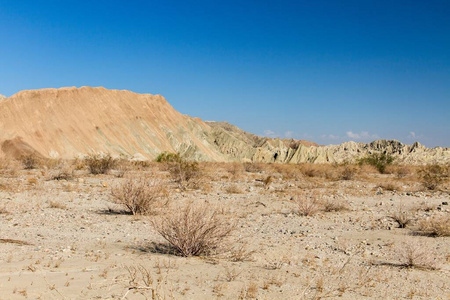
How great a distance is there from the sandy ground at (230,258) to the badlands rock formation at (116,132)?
34.9 m

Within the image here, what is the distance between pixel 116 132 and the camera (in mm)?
62750

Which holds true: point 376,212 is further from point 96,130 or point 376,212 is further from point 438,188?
→ point 96,130

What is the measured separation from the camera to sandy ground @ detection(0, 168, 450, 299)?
495 centimetres

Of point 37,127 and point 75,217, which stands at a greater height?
point 37,127

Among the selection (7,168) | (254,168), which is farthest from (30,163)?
(254,168)

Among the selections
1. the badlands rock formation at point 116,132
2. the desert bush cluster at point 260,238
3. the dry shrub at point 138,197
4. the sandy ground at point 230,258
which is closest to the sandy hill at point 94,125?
the badlands rock formation at point 116,132

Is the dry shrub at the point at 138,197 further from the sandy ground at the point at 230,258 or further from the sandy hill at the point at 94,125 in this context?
the sandy hill at the point at 94,125

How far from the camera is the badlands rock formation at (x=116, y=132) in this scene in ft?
170

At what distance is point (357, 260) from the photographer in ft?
22.0

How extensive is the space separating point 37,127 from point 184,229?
52.7 meters

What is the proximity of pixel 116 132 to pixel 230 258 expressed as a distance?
59223mm

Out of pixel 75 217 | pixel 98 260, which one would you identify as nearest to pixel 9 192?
pixel 75 217

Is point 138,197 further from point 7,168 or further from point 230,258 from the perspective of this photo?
point 7,168

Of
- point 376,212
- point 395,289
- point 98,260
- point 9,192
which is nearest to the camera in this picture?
point 395,289
